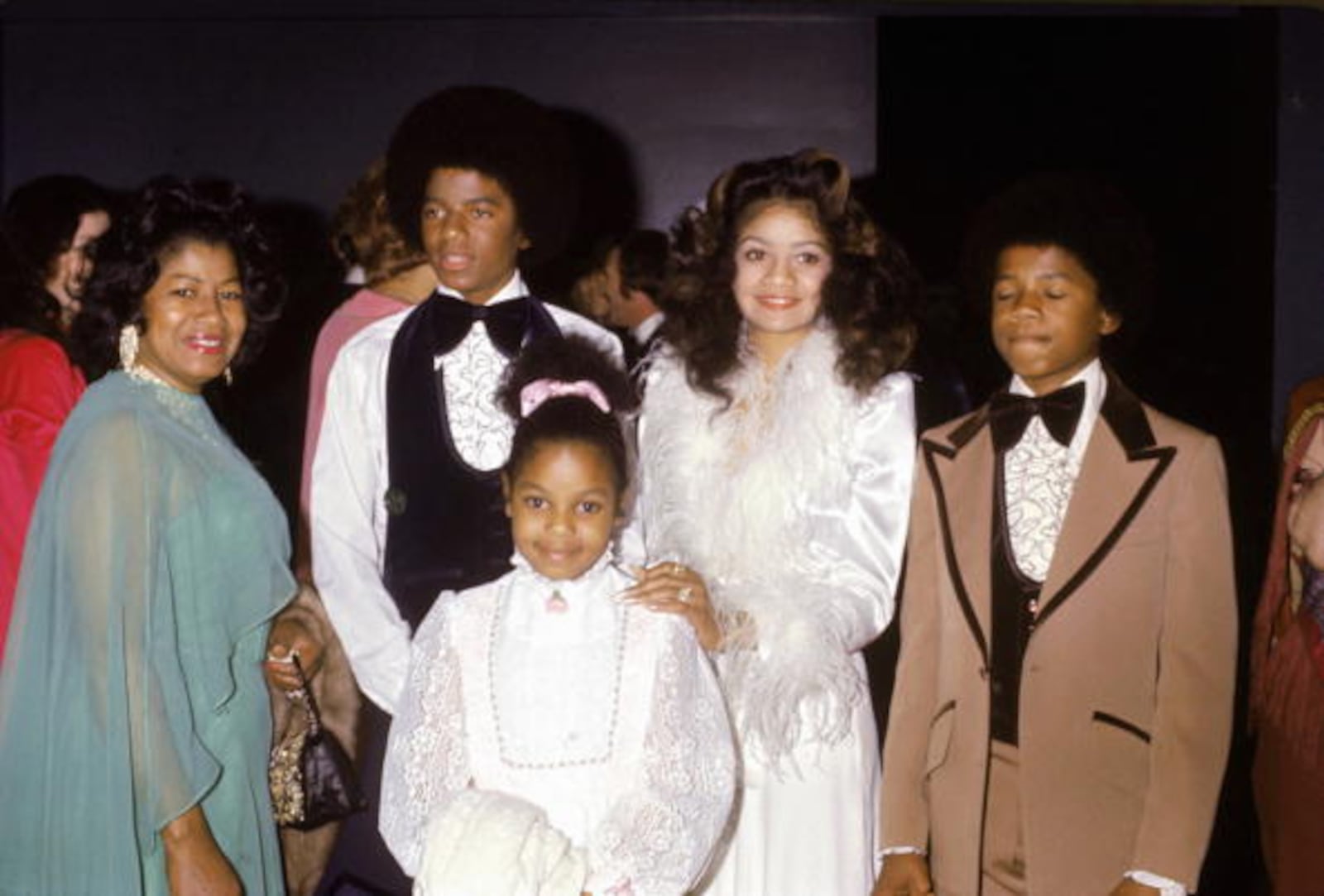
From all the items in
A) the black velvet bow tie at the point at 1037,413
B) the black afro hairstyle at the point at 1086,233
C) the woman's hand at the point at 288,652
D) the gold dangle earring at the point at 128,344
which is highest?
the black afro hairstyle at the point at 1086,233

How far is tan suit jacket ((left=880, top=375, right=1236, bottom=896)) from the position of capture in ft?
7.80

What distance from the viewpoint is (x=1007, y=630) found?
253 centimetres

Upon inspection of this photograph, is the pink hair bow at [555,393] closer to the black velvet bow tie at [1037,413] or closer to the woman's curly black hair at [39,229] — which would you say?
the black velvet bow tie at [1037,413]

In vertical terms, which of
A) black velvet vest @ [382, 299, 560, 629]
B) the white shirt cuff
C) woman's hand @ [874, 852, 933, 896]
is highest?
black velvet vest @ [382, 299, 560, 629]

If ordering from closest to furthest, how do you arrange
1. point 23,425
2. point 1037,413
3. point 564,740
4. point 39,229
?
1. point 564,740
2. point 1037,413
3. point 23,425
4. point 39,229

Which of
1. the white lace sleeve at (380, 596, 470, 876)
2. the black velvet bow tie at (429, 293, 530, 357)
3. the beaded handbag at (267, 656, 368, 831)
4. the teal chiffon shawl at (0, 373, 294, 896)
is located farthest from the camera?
the black velvet bow tie at (429, 293, 530, 357)

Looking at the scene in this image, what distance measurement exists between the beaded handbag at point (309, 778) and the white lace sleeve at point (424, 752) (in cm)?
30

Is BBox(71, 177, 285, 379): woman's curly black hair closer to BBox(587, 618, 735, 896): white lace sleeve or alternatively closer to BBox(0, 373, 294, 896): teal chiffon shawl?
BBox(0, 373, 294, 896): teal chiffon shawl

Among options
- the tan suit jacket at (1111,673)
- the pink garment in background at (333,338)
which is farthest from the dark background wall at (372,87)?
the tan suit jacket at (1111,673)

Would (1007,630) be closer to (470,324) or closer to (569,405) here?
(569,405)

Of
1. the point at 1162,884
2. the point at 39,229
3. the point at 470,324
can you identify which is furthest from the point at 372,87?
the point at 1162,884

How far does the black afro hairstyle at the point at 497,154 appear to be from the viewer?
117 inches

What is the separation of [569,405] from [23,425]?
160cm

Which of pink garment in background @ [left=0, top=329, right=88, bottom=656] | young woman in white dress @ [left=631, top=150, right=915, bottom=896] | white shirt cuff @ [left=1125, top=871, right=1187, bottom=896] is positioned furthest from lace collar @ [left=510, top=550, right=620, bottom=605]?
pink garment in background @ [left=0, top=329, right=88, bottom=656]
